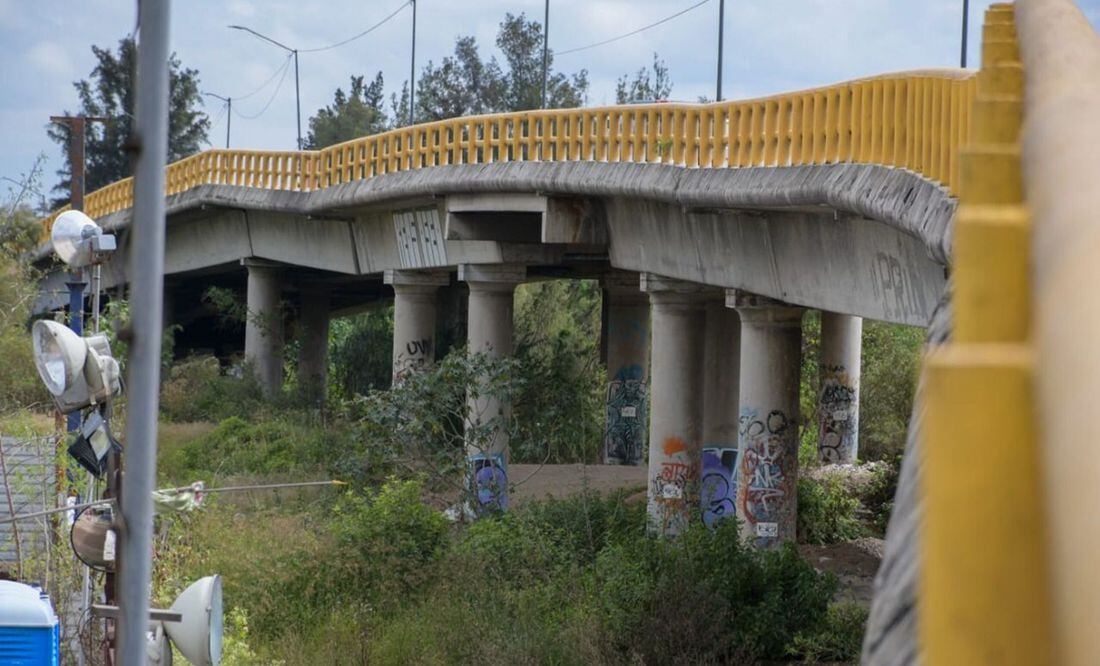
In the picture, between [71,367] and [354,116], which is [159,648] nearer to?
[71,367]

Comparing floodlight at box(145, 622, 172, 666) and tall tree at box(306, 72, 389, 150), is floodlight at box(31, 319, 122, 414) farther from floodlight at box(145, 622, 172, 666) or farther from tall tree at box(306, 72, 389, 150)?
tall tree at box(306, 72, 389, 150)

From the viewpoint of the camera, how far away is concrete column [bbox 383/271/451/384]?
3319cm

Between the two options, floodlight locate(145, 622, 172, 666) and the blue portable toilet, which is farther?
the blue portable toilet

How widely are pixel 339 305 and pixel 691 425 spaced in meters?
35.3

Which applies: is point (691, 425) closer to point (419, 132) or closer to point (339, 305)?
point (419, 132)

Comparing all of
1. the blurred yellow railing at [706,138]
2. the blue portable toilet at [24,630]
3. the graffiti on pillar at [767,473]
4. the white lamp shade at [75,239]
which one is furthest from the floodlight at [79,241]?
the graffiti on pillar at [767,473]

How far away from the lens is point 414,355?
110ft

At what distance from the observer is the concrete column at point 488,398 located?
83.9ft

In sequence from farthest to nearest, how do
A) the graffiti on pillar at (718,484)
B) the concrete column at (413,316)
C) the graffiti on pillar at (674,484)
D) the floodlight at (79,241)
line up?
the concrete column at (413,316), the graffiti on pillar at (718,484), the graffiti on pillar at (674,484), the floodlight at (79,241)

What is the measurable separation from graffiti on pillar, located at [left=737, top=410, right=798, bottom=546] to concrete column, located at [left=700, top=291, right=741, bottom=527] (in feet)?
8.82

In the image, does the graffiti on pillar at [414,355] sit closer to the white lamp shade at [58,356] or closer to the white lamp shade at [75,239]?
the white lamp shade at [75,239]

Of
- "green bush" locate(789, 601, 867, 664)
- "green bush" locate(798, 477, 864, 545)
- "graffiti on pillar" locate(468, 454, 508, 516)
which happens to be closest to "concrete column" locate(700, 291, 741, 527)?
"green bush" locate(798, 477, 864, 545)

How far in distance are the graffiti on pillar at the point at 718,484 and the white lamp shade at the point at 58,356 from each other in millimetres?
17047

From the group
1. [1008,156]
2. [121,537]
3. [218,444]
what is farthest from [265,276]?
[1008,156]
